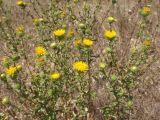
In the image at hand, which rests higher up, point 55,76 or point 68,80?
point 55,76

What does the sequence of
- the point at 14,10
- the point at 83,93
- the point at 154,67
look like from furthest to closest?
the point at 14,10 → the point at 154,67 → the point at 83,93

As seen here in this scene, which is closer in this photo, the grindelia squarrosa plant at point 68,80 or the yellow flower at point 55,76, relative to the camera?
the yellow flower at point 55,76

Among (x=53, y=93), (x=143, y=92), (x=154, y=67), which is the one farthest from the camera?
(x=154, y=67)

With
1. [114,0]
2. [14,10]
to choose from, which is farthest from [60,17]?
[14,10]

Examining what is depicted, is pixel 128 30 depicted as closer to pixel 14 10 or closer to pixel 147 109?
pixel 147 109

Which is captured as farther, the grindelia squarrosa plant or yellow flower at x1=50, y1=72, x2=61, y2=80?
the grindelia squarrosa plant

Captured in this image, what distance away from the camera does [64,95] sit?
3.58m

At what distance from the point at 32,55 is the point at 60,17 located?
136cm

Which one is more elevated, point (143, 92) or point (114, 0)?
point (114, 0)

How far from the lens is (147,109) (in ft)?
11.9

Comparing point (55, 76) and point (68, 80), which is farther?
point (68, 80)

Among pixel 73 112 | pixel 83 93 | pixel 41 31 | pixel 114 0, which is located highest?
pixel 114 0

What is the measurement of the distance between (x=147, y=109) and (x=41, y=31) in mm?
1418

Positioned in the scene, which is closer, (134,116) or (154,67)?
(134,116)
